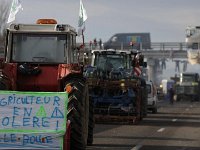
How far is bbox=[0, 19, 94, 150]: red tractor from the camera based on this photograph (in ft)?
41.4

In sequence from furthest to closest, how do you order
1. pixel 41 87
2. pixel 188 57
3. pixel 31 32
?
pixel 188 57 → pixel 31 32 → pixel 41 87

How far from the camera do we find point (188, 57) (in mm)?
98562

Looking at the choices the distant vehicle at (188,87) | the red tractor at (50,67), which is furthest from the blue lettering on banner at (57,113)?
the distant vehicle at (188,87)

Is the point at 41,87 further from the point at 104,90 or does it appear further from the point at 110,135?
the point at 104,90

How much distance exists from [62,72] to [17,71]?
3.35 ft

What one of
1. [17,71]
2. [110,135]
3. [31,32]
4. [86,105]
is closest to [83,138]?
[86,105]

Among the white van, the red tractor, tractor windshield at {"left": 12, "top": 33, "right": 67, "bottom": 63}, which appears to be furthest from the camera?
the white van

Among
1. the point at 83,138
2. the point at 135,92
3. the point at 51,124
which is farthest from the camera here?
the point at 135,92

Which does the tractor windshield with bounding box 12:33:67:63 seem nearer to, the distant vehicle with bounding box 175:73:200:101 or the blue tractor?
the blue tractor

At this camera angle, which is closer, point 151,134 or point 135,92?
point 151,134

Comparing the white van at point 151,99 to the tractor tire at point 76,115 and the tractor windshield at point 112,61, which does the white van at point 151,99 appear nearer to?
the tractor windshield at point 112,61

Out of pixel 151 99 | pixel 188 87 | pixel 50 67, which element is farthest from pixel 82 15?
pixel 188 87

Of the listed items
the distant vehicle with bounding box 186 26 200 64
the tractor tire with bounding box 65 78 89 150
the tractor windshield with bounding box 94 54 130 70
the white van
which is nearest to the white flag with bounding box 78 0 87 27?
the tractor tire with bounding box 65 78 89 150

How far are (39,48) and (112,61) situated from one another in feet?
41.2
